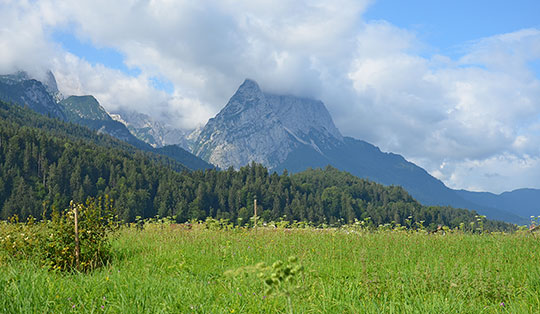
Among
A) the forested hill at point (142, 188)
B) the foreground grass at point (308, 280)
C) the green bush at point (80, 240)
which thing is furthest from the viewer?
the forested hill at point (142, 188)

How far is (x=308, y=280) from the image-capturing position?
742 cm

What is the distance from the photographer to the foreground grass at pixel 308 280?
560 cm

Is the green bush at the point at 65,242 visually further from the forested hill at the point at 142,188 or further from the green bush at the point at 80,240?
the forested hill at the point at 142,188

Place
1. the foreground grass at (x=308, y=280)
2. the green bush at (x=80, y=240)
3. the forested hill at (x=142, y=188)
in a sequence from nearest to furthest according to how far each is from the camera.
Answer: the foreground grass at (x=308, y=280) → the green bush at (x=80, y=240) → the forested hill at (x=142, y=188)

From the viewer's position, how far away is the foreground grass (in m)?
5.60

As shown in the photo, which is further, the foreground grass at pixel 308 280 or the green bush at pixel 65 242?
the green bush at pixel 65 242

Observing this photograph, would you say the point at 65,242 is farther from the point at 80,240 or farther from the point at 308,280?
the point at 308,280

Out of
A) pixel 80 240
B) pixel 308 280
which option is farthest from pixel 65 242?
pixel 308 280

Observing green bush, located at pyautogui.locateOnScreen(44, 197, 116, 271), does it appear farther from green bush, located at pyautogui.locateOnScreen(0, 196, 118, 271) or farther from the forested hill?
the forested hill

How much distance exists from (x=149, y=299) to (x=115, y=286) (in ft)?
2.74

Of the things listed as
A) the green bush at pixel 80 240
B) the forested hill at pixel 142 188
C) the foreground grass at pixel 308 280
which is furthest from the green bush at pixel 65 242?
the forested hill at pixel 142 188

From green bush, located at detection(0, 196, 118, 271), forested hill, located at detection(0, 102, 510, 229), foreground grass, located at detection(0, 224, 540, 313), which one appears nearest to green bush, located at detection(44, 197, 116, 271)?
green bush, located at detection(0, 196, 118, 271)

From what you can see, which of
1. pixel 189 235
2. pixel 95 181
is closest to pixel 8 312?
pixel 189 235

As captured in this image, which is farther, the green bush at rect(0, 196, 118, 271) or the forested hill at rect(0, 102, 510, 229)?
the forested hill at rect(0, 102, 510, 229)
